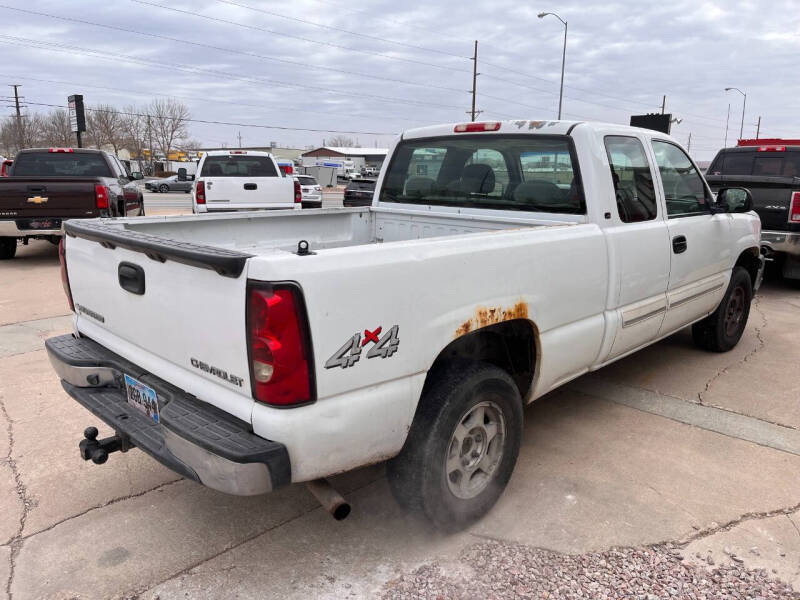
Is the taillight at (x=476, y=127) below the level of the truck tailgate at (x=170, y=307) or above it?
above

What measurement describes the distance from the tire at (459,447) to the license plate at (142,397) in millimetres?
1023

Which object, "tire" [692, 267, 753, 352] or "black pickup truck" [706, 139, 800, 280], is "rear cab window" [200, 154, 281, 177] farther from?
"tire" [692, 267, 753, 352]

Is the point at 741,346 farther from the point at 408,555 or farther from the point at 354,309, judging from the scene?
the point at 354,309

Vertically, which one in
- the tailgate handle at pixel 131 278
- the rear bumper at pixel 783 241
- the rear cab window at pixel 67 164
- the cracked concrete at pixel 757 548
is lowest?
the cracked concrete at pixel 757 548

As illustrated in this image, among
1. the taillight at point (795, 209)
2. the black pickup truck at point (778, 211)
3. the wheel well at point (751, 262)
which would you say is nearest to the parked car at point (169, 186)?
the black pickup truck at point (778, 211)

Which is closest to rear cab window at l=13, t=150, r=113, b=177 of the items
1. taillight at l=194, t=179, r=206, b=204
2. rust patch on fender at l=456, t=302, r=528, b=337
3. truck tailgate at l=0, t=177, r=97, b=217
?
taillight at l=194, t=179, r=206, b=204

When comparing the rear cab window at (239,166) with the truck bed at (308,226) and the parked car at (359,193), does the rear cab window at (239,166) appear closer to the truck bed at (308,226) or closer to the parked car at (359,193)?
the parked car at (359,193)

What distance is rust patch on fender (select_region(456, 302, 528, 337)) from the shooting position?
2.63m

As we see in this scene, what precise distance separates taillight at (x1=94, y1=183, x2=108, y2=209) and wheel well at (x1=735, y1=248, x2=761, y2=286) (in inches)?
337

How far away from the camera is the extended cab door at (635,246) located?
143 inches

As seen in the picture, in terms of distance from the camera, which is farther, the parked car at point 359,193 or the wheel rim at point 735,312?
the parked car at point 359,193

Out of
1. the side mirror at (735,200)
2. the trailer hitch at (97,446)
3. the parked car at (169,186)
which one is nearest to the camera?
the trailer hitch at (97,446)

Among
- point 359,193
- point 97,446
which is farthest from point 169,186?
point 97,446

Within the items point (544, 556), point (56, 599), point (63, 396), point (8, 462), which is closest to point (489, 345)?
point (544, 556)
